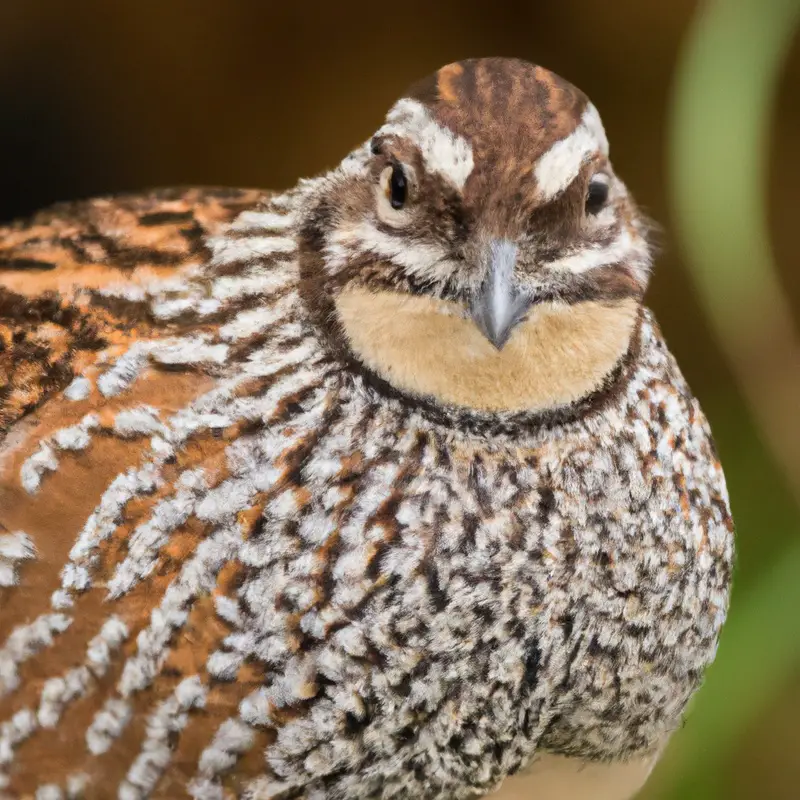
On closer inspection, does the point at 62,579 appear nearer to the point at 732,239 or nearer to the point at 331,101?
the point at 732,239

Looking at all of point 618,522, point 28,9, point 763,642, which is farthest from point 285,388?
point 28,9

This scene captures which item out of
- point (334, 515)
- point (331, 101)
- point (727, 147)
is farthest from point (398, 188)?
point (331, 101)

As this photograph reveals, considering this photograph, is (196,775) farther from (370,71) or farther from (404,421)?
(370,71)

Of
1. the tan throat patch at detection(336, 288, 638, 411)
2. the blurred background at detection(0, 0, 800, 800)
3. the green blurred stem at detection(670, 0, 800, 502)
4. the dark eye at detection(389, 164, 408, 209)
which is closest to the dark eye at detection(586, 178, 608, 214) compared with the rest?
the tan throat patch at detection(336, 288, 638, 411)

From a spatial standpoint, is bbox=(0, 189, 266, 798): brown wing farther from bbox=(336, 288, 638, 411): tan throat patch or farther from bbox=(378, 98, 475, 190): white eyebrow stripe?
bbox=(378, 98, 475, 190): white eyebrow stripe

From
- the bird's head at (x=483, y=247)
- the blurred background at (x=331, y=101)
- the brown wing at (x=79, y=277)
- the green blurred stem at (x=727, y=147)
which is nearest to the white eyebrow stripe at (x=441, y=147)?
the bird's head at (x=483, y=247)
